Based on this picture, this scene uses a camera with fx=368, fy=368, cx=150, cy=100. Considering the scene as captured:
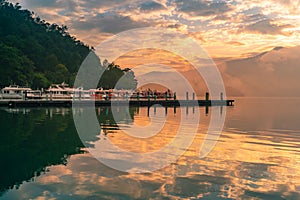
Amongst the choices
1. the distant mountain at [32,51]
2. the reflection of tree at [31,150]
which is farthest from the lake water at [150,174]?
the distant mountain at [32,51]

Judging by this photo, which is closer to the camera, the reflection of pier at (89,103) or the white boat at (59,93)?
the reflection of pier at (89,103)

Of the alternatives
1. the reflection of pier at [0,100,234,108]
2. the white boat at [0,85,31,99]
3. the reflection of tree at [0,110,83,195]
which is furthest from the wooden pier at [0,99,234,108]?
the reflection of tree at [0,110,83,195]

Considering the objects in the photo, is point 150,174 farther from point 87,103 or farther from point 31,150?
Answer: point 87,103

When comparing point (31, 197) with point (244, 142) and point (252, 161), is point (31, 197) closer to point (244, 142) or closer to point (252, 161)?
point (252, 161)

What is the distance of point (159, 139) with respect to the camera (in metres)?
19.9

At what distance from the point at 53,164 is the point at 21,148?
359cm

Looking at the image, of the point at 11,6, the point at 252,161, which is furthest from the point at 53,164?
the point at 11,6

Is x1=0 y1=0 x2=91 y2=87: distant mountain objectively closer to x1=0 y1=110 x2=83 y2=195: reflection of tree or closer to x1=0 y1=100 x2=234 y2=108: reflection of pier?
x1=0 y1=100 x2=234 y2=108: reflection of pier

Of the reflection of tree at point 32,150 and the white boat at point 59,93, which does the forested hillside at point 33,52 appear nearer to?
the white boat at point 59,93

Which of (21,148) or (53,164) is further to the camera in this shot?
(21,148)

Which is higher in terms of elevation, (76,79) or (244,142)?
(76,79)

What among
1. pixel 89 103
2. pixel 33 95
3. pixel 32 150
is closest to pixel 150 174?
pixel 32 150

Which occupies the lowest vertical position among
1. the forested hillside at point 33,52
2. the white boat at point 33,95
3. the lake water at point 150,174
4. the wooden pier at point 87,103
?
the lake water at point 150,174

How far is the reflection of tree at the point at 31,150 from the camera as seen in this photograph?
1135 cm
